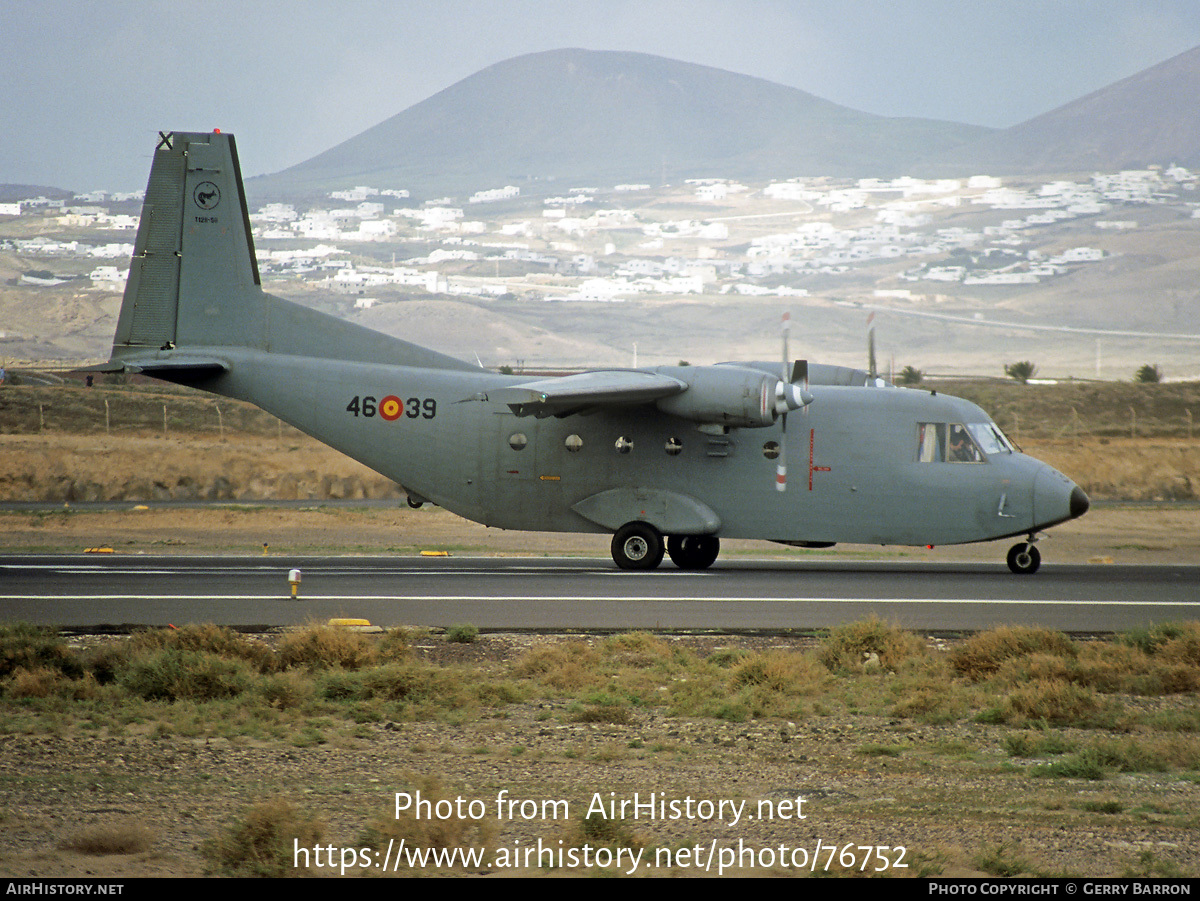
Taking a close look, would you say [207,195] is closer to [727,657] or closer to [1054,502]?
[727,657]

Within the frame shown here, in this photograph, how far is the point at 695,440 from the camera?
75.2 ft

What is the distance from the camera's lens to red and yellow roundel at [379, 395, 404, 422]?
78.4 feet

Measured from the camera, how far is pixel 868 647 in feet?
46.5

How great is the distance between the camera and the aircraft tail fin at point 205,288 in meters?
24.8

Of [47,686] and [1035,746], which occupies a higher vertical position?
[47,686]

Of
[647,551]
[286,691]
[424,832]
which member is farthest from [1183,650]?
[647,551]

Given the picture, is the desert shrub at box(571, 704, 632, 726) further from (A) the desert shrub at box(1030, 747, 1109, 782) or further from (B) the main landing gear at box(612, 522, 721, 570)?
(B) the main landing gear at box(612, 522, 721, 570)

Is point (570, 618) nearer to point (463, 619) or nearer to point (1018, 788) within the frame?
point (463, 619)

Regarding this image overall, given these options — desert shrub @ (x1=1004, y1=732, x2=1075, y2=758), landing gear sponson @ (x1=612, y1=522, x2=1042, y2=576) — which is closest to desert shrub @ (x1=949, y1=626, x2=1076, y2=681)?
desert shrub @ (x1=1004, y1=732, x2=1075, y2=758)

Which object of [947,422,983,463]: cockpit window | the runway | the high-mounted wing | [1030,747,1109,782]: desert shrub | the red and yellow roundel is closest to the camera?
[1030,747,1109,782]: desert shrub

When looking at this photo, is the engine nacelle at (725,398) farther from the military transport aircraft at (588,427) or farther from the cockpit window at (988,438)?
the cockpit window at (988,438)

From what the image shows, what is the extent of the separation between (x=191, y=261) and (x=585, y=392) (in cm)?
1012

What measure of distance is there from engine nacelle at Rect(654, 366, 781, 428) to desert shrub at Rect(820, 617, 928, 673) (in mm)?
7719

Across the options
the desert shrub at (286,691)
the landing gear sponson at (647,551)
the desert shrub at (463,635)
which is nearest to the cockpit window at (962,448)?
the landing gear sponson at (647,551)
